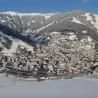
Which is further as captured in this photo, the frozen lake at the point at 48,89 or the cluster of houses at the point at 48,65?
the cluster of houses at the point at 48,65

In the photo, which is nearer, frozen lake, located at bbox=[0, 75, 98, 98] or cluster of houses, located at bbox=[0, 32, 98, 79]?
frozen lake, located at bbox=[0, 75, 98, 98]

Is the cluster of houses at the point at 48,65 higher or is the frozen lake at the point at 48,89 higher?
the cluster of houses at the point at 48,65

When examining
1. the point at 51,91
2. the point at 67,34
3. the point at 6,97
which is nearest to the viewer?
the point at 6,97

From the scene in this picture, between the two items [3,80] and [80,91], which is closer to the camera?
[80,91]

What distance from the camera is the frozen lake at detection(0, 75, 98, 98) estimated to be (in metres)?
11.1

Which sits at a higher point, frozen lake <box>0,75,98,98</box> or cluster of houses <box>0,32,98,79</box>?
cluster of houses <box>0,32,98,79</box>

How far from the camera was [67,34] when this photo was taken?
18088cm

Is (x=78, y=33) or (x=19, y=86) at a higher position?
(x=78, y=33)

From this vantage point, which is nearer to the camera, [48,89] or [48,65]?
[48,89]

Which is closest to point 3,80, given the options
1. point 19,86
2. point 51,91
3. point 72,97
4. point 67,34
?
point 19,86

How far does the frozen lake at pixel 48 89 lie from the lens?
11.1m

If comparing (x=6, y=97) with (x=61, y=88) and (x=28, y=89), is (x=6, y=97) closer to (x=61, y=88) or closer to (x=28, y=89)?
(x=28, y=89)

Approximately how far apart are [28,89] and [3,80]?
164 centimetres

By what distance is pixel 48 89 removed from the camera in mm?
12156
